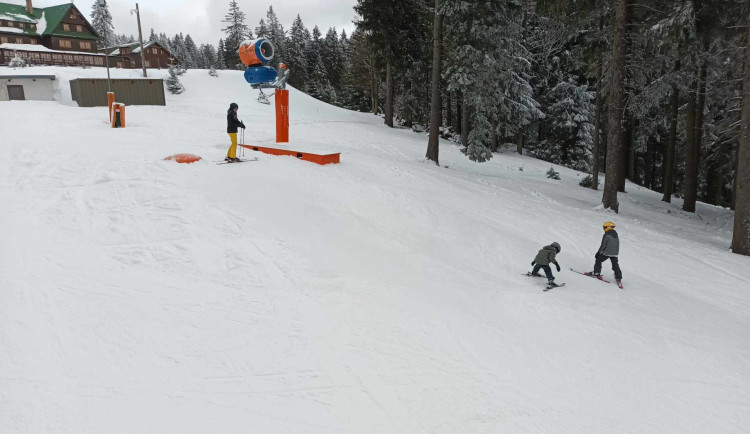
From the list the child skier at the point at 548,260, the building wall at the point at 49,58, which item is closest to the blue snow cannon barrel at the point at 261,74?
the child skier at the point at 548,260

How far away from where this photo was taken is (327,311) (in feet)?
20.9

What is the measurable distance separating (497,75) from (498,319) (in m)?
20.9

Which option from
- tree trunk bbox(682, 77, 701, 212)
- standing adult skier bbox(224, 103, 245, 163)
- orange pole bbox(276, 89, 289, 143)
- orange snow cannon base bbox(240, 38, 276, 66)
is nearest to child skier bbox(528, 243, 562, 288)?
standing adult skier bbox(224, 103, 245, 163)

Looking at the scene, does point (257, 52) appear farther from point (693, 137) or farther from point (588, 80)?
point (588, 80)

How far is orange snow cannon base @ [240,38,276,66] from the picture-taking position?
1444 cm

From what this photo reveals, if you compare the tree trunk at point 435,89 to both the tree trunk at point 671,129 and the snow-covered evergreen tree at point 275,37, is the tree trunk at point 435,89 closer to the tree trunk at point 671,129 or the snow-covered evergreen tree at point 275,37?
the tree trunk at point 671,129

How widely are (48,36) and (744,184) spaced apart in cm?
5796

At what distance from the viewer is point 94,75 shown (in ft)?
110

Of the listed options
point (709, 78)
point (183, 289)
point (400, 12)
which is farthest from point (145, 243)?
point (400, 12)

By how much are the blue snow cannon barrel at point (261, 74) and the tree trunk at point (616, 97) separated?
10.8 meters

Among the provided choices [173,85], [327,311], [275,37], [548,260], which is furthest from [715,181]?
[275,37]

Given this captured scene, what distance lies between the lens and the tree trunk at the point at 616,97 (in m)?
13.4

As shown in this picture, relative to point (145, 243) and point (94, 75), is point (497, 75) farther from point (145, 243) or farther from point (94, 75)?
point (94, 75)

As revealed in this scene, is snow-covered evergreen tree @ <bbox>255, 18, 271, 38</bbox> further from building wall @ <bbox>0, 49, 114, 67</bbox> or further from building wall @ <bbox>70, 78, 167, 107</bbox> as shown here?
building wall @ <bbox>70, 78, 167, 107</bbox>
